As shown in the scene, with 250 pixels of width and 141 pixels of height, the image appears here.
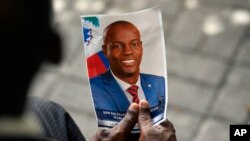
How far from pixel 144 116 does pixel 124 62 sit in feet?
0.77

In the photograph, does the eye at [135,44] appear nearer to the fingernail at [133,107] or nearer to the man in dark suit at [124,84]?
the man in dark suit at [124,84]

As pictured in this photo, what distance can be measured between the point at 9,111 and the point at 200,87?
3409mm

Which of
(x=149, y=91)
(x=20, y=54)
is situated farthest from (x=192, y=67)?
(x=20, y=54)

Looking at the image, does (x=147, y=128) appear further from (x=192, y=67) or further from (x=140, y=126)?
(x=192, y=67)

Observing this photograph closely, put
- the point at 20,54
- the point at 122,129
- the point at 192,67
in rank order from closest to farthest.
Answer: the point at 20,54 < the point at 122,129 < the point at 192,67

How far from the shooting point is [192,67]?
4.54 meters

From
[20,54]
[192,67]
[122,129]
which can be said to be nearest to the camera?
[20,54]

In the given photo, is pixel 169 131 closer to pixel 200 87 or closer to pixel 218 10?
pixel 200 87

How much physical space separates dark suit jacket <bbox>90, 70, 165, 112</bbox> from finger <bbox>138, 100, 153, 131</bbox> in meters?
0.03

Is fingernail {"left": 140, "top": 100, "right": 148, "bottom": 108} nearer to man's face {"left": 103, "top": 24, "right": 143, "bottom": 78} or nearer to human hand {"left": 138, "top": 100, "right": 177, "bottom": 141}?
human hand {"left": 138, "top": 100, "right": 177, "bottom": 141}

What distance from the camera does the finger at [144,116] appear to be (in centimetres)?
236

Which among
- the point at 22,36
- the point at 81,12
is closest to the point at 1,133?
the point at 22,36

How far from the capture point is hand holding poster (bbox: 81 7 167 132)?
2.33 m

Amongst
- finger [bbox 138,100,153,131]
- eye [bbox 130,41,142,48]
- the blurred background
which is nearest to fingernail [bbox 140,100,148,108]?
finger [bbox 138,100,153,131]
